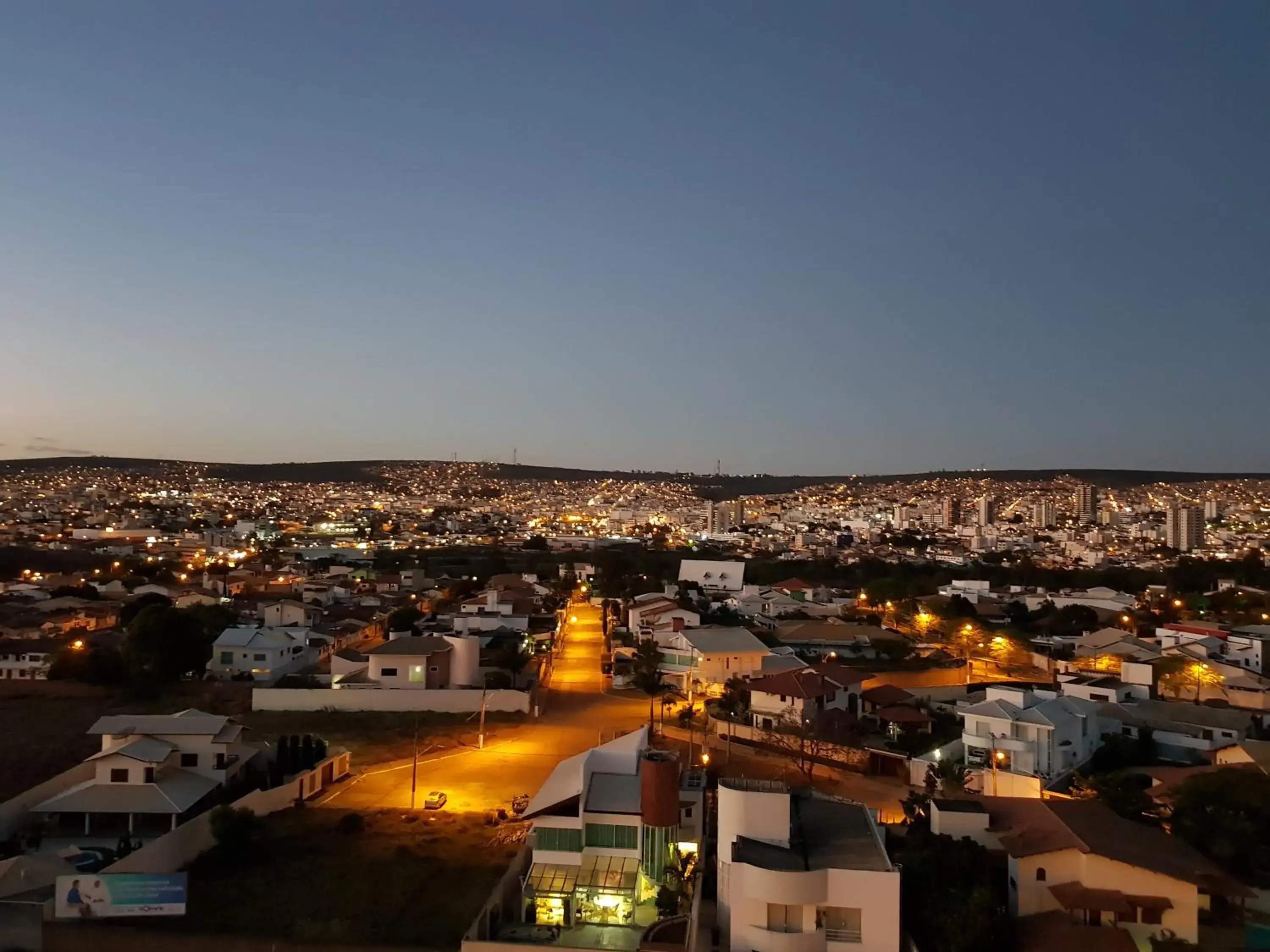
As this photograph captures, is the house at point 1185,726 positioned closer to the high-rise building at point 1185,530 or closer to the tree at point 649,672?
the tree at point 649,672

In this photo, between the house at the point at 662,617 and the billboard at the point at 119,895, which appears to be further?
the house at the point at 662,617

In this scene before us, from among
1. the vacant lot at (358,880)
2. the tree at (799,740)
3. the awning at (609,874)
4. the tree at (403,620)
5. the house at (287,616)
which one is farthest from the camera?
the house at (287,616)

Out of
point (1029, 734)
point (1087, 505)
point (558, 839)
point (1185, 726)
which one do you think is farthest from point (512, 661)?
point (1087, 505)

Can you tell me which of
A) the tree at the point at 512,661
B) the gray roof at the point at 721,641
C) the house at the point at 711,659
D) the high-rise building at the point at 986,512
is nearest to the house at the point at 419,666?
the tree at the point at 512,661

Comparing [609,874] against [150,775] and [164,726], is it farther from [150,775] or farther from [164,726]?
[164,726]

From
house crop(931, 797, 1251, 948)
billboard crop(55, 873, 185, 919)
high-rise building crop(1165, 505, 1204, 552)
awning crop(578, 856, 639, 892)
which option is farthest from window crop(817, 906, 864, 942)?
high-rise building crop(1165, 505, 1204, 552)
